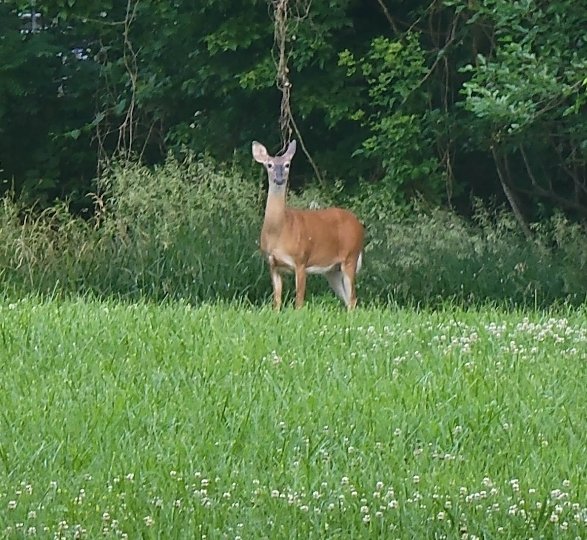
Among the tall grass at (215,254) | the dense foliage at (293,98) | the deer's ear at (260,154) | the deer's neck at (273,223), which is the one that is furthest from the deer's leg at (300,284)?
the dense foliage at (293,98)

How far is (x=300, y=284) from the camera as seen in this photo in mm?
11016

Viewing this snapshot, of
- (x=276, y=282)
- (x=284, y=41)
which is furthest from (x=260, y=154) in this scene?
(x=284, y=41)

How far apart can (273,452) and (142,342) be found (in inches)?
83.0

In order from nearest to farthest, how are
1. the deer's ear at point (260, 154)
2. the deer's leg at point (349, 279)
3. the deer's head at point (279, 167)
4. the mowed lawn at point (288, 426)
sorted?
the mowed lawn at point (288, 426), the deer's leg at point (349, 279), the deer's head at point (279, 167), the deer's ear at point (260, 154)

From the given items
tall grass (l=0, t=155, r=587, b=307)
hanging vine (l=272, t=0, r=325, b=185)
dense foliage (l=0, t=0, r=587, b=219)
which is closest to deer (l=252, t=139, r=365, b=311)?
tall grass (l=0, t=155, r=587, b=307)

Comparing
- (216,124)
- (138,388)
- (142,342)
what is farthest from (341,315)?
(216,124)

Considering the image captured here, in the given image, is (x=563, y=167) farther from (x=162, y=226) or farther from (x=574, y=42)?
Result: (x=162, y=226)

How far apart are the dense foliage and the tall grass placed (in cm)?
130

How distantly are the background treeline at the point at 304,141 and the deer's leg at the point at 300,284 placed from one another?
0.45m

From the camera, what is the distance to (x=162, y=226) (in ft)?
39.0

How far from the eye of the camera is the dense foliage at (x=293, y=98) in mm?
14062

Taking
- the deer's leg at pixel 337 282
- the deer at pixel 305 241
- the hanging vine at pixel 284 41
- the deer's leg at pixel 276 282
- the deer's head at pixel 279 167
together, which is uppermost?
the hanging vine at pixel 284 41

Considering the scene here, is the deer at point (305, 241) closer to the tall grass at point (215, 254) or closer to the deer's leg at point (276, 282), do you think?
the deer's leg at point (276, 282)

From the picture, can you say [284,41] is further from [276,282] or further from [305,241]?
[276,282]
